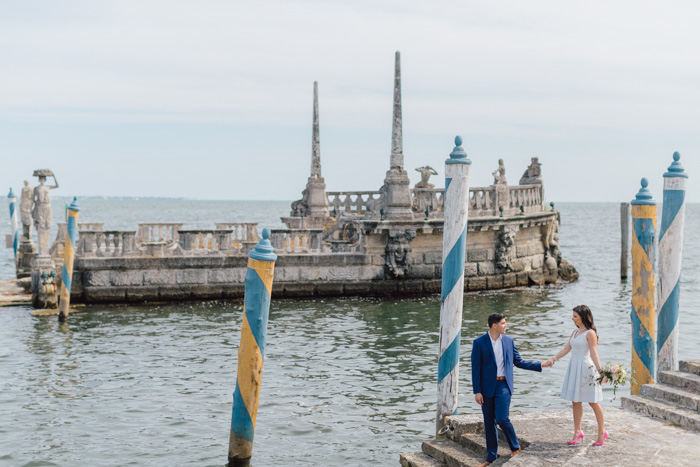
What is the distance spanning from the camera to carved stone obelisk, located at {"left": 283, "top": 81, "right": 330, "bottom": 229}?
29.3 metres

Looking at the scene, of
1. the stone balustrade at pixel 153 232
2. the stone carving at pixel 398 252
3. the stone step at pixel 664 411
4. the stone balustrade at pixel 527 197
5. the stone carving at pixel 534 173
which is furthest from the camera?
the stone carving at pixel 534 173

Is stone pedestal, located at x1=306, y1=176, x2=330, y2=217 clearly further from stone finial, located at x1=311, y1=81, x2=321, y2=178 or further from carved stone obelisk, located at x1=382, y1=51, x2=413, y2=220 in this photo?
carved stone obelisk, located at x1=382, y1=51, x2=413, y2=220

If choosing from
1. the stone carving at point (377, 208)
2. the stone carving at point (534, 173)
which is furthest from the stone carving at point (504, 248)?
the stone carving at point (534, 173)

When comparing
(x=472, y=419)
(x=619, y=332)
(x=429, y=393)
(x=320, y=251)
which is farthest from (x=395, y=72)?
(x=472, y=419)

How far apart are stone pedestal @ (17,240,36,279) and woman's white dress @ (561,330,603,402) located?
2389 cm

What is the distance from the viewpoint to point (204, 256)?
74.6 ft

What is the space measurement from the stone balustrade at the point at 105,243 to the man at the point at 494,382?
53.4 feet

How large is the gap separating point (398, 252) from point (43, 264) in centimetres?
1006

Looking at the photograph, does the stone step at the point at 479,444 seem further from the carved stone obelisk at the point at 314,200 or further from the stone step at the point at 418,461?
the carved stone obelisk at the point at 314,200

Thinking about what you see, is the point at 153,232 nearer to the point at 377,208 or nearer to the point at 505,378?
the point at 377,208

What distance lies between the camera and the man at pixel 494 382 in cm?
754

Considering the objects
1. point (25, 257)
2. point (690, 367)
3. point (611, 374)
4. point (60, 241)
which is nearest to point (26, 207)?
point (25, 257)

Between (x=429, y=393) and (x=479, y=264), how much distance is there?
39.7 feet

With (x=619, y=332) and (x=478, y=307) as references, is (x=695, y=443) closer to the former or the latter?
(x=619, y=332)
